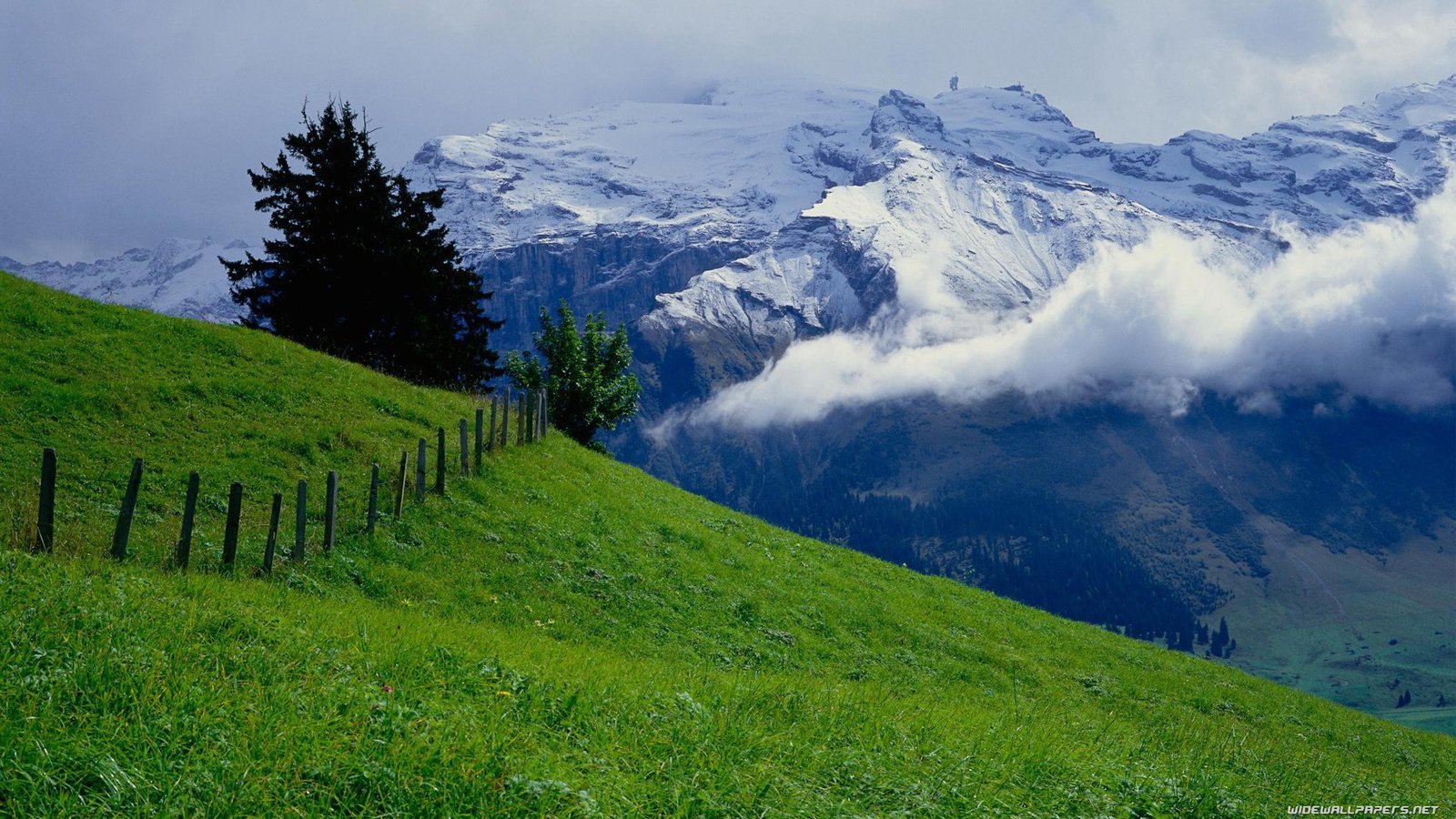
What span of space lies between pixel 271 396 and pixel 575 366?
112 feet

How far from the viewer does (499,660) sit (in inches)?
517

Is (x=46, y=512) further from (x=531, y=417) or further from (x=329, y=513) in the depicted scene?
(x=531, y=417)

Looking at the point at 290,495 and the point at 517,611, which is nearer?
the point at 517,611

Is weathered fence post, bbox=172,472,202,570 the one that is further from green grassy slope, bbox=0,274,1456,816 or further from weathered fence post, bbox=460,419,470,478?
weathered fence post, bbox=460,419,470,478

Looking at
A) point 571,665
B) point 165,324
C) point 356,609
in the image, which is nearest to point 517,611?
point 356,609

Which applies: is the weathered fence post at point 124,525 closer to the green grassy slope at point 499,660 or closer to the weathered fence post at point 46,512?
the green grassy slope at point 499,660

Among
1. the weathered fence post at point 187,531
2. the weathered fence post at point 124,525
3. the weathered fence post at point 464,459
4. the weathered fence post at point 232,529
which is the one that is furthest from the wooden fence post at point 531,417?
the weathered fence post at point 124,525

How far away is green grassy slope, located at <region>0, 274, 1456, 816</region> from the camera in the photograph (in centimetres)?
868

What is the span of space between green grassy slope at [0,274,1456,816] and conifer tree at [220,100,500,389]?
1333 cm

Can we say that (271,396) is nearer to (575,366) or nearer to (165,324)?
(165,324)

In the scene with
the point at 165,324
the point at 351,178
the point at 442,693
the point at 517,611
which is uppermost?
the point at 351,178

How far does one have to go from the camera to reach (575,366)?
65562 mm

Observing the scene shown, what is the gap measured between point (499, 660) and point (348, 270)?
4452 cm

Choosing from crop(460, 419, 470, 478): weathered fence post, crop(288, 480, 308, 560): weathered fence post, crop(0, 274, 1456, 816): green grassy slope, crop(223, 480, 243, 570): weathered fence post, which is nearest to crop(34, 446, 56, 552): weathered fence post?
crop(0, 274, 1456, 816): green grassy slope
